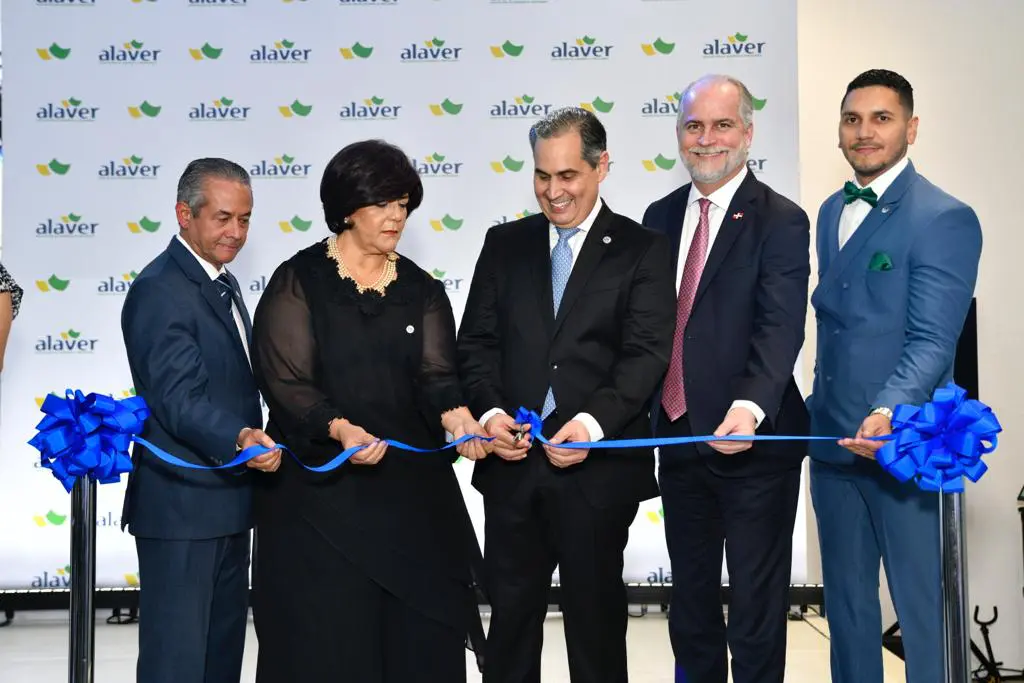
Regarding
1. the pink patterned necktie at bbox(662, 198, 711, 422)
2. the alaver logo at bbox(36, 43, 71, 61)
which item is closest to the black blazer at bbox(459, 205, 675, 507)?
the pink patterned necktie at bbox(662, 198, 711, 422)

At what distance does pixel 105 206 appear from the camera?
5.89m

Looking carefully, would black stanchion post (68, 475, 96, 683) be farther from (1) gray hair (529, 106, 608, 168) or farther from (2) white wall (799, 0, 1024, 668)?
(2) white wall (799, 0, 1024, 668)

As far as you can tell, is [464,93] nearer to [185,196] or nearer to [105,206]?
[105,206]

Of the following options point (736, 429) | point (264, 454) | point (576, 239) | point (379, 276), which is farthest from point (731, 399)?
point (264, 454)

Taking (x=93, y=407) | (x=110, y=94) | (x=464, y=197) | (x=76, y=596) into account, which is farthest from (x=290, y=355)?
(x=110, y=94)

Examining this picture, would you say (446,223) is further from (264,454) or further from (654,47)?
(264,454)

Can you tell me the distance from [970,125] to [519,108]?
8.11 ft

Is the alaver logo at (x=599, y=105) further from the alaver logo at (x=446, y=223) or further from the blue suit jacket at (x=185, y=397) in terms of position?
the blue suit jacket at (x=185, y=397)

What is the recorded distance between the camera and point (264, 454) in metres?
3.09

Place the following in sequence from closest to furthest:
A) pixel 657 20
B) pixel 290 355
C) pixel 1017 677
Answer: pixel 290 355 → pixel 657 20 → pixel 1017 677

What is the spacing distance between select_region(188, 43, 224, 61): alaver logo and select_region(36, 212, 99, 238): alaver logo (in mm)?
991

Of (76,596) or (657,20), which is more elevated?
(657,20)

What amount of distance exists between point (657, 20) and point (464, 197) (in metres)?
1.30

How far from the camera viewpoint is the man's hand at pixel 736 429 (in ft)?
10.3
